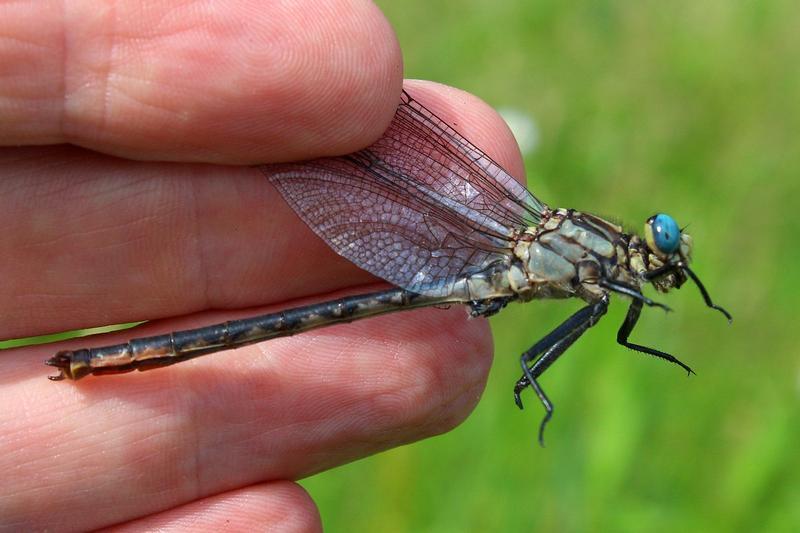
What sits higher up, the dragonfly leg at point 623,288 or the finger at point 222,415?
the dragonfly leg at point 623,288

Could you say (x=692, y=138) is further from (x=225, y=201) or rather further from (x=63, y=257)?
(x=63, y=257)

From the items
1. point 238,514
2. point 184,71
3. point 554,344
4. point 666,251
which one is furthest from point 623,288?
point 184,71

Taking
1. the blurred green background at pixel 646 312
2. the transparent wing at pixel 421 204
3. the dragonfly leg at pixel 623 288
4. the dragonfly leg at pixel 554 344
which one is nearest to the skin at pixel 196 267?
the transparent wing at pixel 421 204

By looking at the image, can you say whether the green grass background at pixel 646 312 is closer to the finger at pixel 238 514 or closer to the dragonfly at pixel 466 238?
the dragonfly at pixel 466 238

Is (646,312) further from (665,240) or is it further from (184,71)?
(184,71)

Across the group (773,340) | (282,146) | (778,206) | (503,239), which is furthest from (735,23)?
(282,146)

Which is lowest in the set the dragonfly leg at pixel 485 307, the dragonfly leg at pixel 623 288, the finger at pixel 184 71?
the dragonfly leg at pixel 485 307

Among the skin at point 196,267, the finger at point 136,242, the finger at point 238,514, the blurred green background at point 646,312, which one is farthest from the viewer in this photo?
the blurred green background at point 646,312
